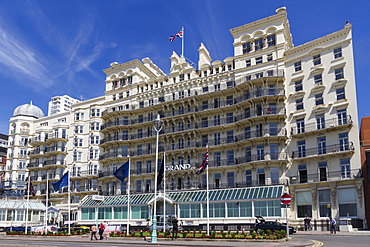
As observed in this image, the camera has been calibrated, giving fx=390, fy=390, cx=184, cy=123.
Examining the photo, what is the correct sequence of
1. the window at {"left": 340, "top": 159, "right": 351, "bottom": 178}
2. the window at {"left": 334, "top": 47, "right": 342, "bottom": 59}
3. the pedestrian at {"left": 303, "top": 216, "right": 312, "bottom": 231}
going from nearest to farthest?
the pedestrian at {"left": 303, "top": 216, "right": 312, "bottom": 231}
the window at {"left": 340, "top": 159, "right": 351, "bottom": 178}
the window at {"left": 334, "top": 47, "right": 342, "bottom": 59}

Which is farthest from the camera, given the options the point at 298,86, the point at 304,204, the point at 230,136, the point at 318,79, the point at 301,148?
the point at 230,136

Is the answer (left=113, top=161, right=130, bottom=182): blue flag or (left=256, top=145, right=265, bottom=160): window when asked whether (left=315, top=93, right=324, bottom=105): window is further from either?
(left=113, top=161, right=130, bottom=182): blue flag

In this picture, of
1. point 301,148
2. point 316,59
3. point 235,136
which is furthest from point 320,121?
point 235,136

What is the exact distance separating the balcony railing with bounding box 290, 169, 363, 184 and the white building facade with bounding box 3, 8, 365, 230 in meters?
0.13

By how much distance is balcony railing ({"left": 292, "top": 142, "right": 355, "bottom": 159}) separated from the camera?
45.2 metres

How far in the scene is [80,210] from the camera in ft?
203

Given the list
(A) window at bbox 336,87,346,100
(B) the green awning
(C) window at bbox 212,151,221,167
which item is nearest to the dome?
(B) the green awning

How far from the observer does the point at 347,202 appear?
44406 mm

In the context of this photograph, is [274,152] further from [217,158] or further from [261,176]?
[217,158]

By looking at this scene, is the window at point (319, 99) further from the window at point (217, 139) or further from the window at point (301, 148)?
the window at point (217, 139)

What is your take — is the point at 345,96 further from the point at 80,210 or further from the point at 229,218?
the point at 80,210

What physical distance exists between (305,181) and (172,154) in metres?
20.1

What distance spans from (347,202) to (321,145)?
750 cm

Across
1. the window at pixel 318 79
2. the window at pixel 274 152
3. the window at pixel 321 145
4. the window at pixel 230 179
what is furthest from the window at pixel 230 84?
the window at pixel 321 145
